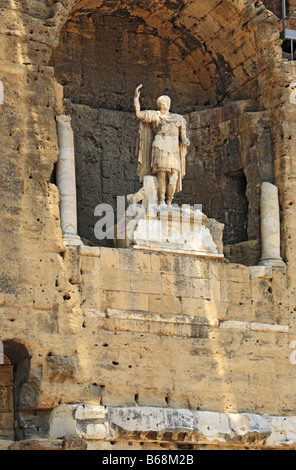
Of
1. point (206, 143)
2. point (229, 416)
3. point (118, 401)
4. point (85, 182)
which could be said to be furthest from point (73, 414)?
point (206, 143)

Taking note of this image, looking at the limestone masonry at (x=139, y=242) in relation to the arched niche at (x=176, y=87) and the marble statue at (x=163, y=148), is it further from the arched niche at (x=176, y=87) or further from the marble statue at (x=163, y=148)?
the marble statue at (x=163, y=148)

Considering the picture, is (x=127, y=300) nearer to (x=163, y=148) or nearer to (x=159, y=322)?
(x=159, y=322)

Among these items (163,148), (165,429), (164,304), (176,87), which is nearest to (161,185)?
(163,148)

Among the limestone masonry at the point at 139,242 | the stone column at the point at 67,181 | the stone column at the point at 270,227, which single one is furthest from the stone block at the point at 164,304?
the stone column at the point at 270,227

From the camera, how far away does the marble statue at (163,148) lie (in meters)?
18.8

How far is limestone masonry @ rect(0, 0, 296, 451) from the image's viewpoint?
57.1 ft

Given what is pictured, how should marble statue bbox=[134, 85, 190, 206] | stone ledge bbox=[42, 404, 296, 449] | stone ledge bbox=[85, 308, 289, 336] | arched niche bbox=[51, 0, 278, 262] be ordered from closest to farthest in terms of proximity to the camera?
stone ledge bbox=[42, 404, 296, 449] → stone ledge bbox=[85, 308, 289, 336] → marble statue bbox=[134, 85, 190, 206] → arched niche bbox=[51, 0, 278, 262]

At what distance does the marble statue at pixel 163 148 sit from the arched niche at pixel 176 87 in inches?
55.7

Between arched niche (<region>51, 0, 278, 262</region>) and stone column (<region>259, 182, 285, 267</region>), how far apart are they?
28 centimetres

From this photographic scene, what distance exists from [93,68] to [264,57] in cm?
265

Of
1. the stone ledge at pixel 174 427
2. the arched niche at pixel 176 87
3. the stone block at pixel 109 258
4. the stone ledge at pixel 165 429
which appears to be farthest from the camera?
the arched niche at pixel 176 87

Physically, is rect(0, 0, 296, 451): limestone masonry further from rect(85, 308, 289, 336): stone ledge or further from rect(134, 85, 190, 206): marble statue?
rect(134, 85, 190, 206): marble statue

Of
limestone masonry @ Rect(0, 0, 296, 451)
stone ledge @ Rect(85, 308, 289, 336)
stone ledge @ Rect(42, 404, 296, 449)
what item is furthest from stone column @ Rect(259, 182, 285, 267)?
stone ledge @ Rect(42, 404, 296, 449)

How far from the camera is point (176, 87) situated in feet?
70.6
